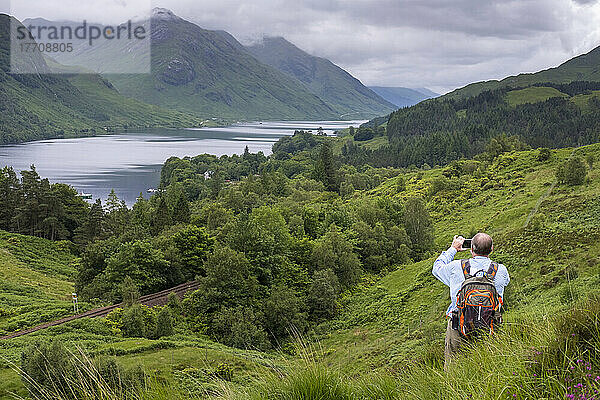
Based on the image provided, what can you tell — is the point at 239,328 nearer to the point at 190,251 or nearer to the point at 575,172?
the point at 190,251

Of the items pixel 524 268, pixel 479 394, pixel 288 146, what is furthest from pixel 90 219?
pixel 288 146

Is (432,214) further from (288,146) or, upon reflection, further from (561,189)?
(288,146)

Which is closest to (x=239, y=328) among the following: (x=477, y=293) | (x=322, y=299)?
(x=322, y=299)

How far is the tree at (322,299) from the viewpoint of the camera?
4297 cm

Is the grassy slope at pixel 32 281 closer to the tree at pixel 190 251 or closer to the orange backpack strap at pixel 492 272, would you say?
the tree at pixel 190 251

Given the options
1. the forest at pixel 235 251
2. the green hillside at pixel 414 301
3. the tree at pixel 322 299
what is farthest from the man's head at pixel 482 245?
the tree at pixel 322 299

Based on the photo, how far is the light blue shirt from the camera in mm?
6090

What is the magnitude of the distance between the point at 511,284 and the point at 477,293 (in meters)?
23.2

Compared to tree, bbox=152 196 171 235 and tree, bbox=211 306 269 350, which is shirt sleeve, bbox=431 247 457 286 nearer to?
tree, bbox=211 306 269 350

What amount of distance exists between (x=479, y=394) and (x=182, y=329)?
31.6m

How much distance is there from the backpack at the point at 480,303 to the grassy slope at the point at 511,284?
0.83 m

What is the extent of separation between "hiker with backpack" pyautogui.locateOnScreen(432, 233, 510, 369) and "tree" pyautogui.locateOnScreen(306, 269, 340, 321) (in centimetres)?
3725

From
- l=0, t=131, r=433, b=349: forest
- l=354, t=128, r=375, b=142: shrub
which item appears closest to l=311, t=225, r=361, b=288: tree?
l=0, t=131, r=433, b=349: forest

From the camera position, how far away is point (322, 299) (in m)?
42.7
